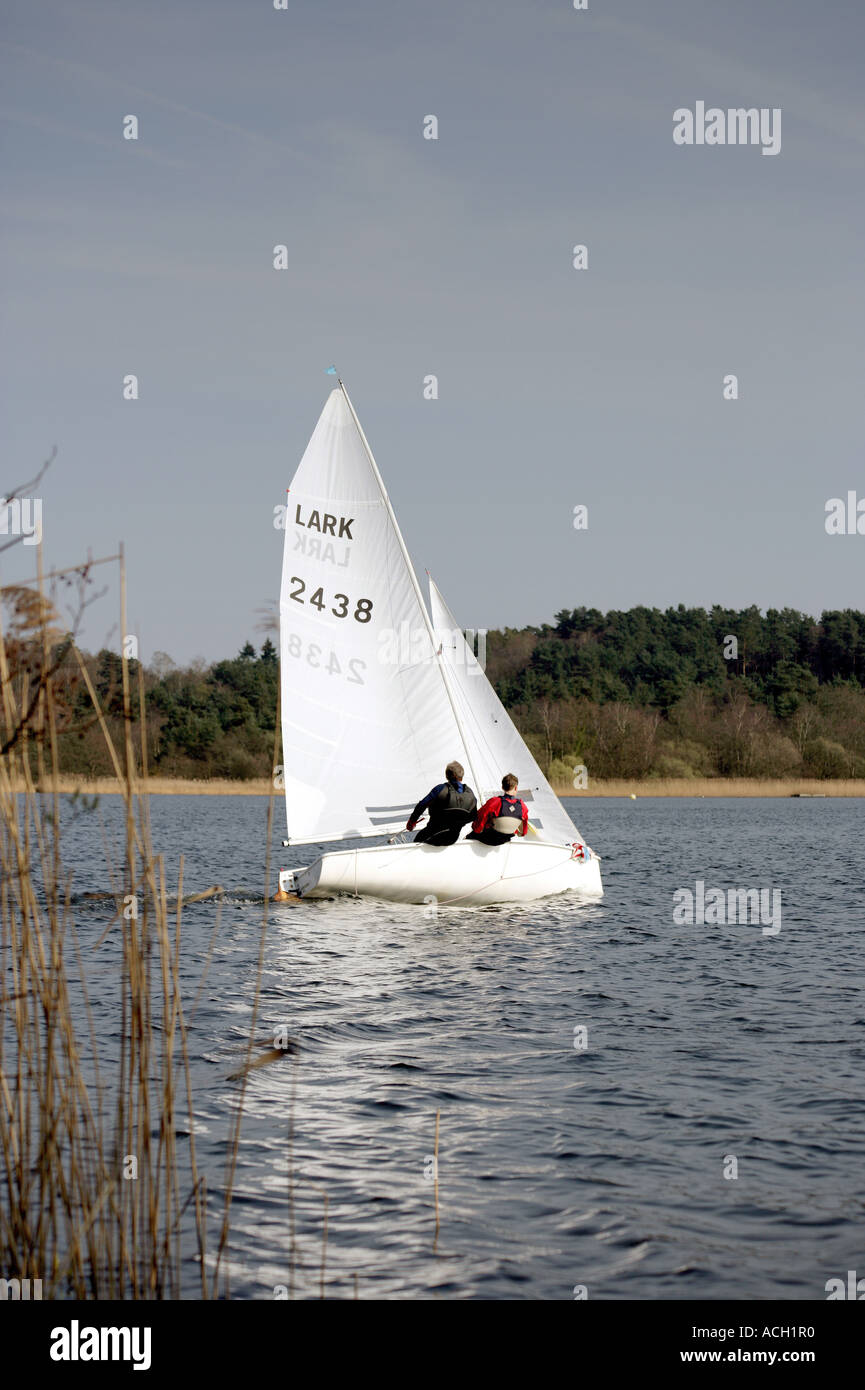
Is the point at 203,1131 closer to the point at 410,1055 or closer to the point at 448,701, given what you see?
the point at 410,1055

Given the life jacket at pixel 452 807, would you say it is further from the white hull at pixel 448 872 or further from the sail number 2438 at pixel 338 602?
the sail number 2438 at pixel 338 602

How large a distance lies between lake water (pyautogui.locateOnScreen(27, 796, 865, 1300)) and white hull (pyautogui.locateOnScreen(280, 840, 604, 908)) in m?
0.32

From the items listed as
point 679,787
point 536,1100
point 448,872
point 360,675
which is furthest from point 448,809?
point 679,787

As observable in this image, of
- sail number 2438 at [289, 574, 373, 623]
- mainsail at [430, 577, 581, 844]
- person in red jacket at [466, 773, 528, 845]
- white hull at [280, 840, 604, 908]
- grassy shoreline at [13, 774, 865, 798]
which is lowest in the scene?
grassy shoreline at [13, 774, 865, 798]

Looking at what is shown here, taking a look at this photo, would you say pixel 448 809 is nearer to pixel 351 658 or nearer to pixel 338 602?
pixel 351 658

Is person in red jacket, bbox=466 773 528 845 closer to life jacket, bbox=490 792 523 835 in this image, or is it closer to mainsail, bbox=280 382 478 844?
life jacket, bbox=490 792 523 835

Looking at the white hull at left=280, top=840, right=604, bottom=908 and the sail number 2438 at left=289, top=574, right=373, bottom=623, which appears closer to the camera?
the white hull at left=280, top=840, right=604, bottom=908

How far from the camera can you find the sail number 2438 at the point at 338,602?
17969mm

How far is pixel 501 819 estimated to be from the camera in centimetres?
1582

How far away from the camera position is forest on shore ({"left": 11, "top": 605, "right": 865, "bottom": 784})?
75625mm

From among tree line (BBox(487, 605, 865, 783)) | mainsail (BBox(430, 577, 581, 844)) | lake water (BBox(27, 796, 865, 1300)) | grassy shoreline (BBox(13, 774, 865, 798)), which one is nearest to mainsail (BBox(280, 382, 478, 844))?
mainsail (BBox(430, 577, 581, 844))

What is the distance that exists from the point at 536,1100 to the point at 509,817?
774 cm
